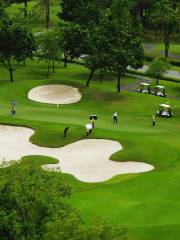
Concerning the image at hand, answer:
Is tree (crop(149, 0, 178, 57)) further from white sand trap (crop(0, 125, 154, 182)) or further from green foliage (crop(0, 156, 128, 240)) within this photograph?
green foliage (crop(0, 156, 128, 240))

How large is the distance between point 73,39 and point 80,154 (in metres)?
54.6

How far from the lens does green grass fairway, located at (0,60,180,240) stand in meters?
40.3

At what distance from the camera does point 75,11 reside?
455ft

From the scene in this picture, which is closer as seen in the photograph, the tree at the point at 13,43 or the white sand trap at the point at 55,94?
the white sand trap at the point at 55,94

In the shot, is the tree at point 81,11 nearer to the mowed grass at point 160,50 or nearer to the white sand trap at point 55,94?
the mowed grass at point 160,50

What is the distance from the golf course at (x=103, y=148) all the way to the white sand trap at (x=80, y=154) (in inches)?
4.1

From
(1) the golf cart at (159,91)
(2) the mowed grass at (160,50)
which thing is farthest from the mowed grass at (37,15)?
(1) the golf cart at (159,91)

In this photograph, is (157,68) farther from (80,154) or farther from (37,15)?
(37,15)

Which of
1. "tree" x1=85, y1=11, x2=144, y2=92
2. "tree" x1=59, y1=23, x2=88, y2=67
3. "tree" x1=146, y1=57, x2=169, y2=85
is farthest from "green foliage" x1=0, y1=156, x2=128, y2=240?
"tree" x1=146, y1=57, x2=169, y2=85

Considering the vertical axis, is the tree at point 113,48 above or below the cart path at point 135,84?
above

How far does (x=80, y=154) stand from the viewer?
199 feet

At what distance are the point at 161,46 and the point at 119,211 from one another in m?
109

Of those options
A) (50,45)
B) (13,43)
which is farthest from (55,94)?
(50,45)

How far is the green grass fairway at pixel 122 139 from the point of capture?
40344mm
